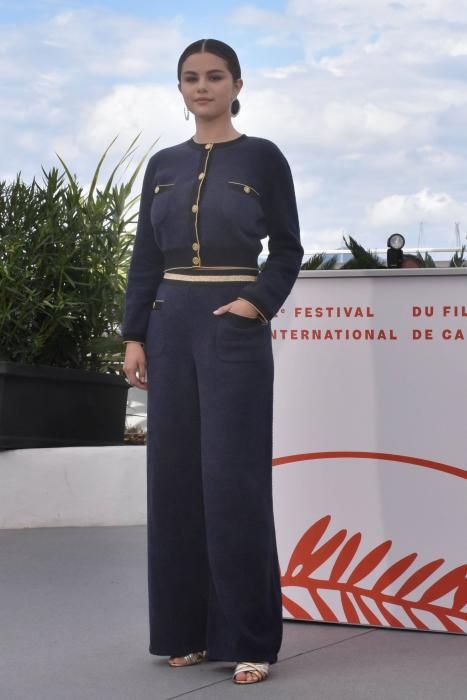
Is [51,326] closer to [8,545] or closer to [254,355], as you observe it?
[8,545]

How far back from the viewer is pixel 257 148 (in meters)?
3.44

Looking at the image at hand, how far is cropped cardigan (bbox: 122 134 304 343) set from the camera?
11.1 ft

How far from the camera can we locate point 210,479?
3357 millimetres

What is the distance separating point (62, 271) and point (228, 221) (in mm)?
3322

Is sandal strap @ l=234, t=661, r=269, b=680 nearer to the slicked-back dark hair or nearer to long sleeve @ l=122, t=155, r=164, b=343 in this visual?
long sleeve @ l=122, t=155, r=164, b=343

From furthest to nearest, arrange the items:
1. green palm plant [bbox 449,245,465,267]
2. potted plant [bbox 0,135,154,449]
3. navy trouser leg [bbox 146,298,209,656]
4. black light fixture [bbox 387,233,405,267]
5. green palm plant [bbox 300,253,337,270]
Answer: potted plant [bbox 0,135,154,449], green palm plant [bbox 449,245,465,267], green palm plant [bbox 300,253,337,270], black light fixture [bbox 387,233,405,267], navy trouser leg [bbox 146,298,209,656]

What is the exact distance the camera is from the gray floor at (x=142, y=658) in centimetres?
331

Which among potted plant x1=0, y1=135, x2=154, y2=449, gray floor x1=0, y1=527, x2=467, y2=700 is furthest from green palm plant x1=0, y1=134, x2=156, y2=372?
gray floor x1=0, y1=527, x2=467, y2=700

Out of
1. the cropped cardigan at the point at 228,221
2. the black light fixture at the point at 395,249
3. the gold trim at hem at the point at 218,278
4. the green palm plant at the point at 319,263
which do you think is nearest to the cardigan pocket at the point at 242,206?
the cropped cardigan at the point at 228,221

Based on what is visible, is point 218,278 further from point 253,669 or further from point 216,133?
point 253,669

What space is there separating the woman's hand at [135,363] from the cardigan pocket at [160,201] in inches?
13.8

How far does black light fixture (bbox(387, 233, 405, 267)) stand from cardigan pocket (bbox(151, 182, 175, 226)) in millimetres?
887

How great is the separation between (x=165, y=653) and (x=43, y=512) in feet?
9.37

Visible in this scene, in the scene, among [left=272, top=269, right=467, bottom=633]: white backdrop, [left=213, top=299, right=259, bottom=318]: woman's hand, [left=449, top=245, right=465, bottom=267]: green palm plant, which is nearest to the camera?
[left=213, top=299, right=259, bottom=318]: woman's hand
